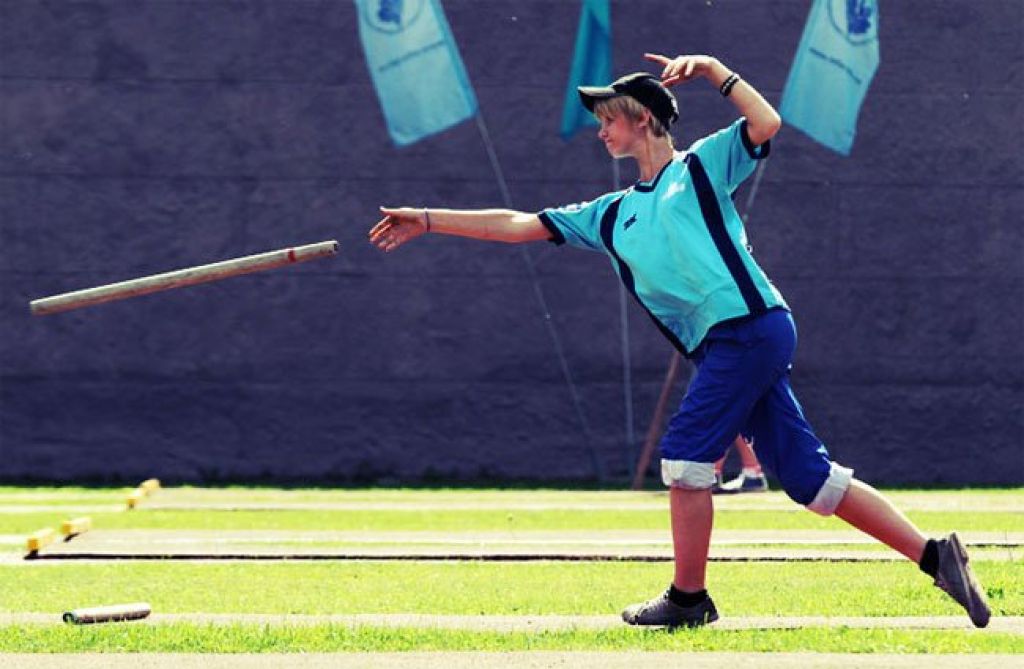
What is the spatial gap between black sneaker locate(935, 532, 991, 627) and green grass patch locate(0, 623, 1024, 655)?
0.09 metres

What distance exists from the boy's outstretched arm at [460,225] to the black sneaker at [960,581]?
174cm

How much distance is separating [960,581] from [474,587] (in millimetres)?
2427

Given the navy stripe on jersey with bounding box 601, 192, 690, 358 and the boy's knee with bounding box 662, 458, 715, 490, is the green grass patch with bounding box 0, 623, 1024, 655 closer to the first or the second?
the boy's knee with bounding box 662, 458, 715, 490

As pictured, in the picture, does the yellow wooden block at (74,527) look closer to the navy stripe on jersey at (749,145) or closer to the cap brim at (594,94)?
the cap brim at (594,94)

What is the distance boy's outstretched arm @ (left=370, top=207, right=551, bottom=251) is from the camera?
662cm

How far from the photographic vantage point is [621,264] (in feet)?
21.1

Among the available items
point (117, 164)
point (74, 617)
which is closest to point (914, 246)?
point (117, 164)

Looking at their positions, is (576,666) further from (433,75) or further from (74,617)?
(433,75)

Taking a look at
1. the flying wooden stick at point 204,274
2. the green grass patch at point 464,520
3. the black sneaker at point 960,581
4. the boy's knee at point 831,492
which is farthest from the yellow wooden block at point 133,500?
the black sneaker at point 960,581

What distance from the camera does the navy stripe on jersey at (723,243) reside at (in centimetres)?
614

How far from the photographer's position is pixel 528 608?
6891 millimetres

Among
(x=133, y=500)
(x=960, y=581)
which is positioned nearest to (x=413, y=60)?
(x=133, y=500)

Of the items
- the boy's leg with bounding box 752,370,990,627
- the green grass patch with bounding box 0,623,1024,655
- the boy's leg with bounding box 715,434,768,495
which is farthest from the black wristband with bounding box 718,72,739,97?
the boy's leg with bounding box 715,434,768,495

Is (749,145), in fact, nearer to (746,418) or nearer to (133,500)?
(746,418)
